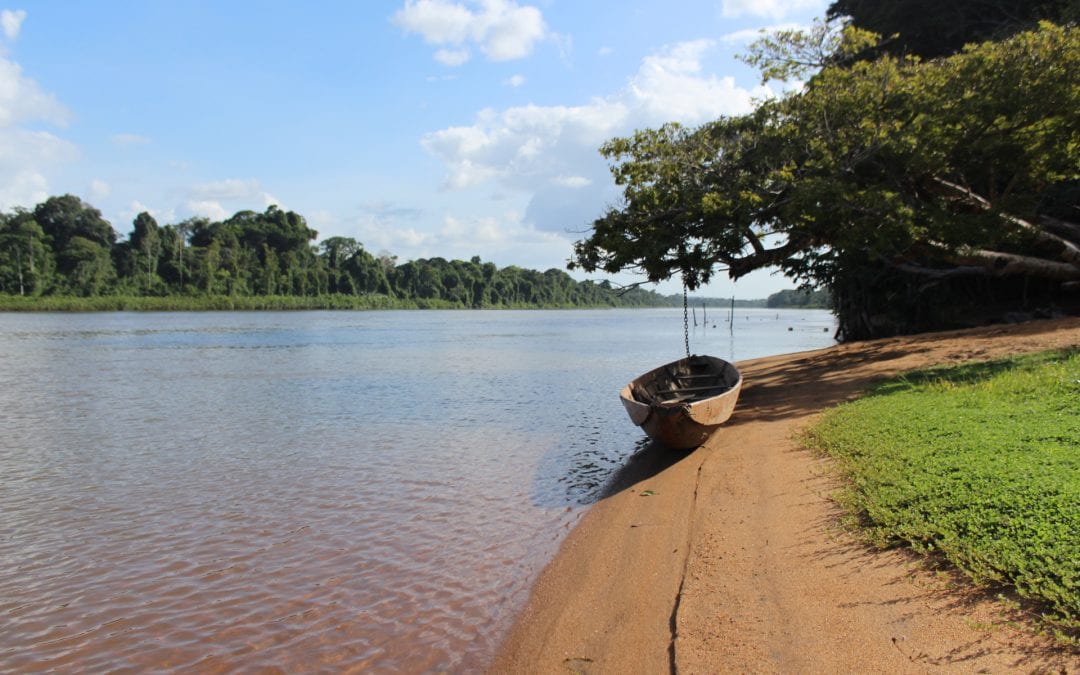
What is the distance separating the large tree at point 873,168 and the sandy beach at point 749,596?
608 centimetres

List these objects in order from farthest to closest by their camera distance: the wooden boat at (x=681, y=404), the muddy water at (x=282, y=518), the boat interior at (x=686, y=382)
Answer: the boat interior at (x=686, y=382) → the wooden boat at (x=681, y=404) → the muddy water at (x=282, y=518)

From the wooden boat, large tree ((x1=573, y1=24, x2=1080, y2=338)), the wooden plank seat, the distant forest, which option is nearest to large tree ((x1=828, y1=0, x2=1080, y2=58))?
large tree ((x1=573, y1=24, x2=1080, y2=338))

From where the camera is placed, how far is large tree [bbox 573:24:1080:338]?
12.7 meters

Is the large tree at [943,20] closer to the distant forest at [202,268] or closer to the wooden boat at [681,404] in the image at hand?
the wooden boat at [681,404]

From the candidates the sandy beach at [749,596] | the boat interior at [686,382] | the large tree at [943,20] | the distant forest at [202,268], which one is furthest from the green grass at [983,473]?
the distant forest at [202,268]

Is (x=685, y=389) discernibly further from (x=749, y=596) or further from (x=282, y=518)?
(x=749, y=596)

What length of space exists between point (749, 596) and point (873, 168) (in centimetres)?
1267

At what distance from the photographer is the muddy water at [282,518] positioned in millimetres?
5262

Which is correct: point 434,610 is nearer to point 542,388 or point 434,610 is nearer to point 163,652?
point 163,652

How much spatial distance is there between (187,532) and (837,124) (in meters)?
14.2

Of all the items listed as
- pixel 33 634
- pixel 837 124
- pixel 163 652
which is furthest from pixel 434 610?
pixel 837 124

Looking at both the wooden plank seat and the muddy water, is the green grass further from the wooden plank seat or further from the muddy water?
the muddy water

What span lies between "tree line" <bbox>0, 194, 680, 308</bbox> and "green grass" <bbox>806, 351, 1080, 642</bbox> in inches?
2287

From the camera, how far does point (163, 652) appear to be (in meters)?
5.05
